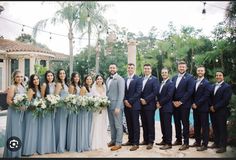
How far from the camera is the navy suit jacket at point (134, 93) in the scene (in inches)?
241

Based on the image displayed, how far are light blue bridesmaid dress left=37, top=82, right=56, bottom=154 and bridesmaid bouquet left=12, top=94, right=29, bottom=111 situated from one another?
0.42 metres

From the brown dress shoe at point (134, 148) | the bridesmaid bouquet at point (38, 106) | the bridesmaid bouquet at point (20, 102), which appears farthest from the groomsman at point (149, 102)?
the bridesmaid bouquet at point (20, 102)

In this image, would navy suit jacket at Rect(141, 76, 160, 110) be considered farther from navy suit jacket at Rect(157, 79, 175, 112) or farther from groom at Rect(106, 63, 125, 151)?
groom at Rect(106, 63, 125, 151)

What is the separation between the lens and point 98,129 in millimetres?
6109

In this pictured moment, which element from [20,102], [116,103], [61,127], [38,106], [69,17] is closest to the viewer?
[20,102]

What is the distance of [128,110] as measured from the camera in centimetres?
627

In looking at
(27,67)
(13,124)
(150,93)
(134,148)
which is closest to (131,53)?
(150,93)

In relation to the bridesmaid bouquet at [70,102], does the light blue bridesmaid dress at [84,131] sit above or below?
below

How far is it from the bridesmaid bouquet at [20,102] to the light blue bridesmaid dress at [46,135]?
1.37 feet

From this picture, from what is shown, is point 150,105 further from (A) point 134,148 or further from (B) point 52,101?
(B) point 52,101

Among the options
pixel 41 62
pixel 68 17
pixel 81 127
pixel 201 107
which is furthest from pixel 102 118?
pixel 41 62

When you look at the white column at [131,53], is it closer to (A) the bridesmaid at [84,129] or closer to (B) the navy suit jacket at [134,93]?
(B) the navy suit jacket at [134,93]

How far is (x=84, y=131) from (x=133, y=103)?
1.09m

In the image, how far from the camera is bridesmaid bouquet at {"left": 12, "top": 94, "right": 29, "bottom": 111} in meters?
5.31
